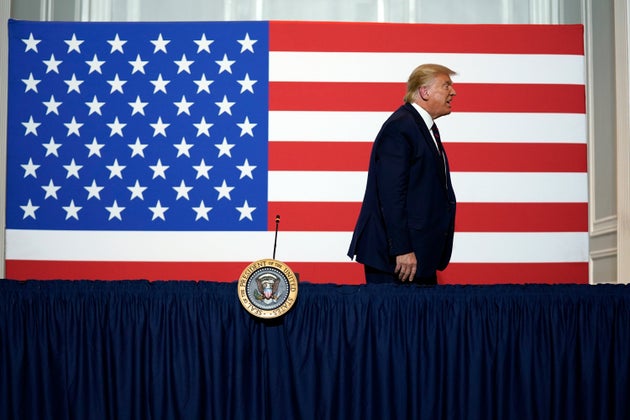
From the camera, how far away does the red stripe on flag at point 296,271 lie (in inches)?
165

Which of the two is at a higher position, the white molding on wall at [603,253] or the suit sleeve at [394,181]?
the suit sleeve at [394,181]

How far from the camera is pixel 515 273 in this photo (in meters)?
4.22

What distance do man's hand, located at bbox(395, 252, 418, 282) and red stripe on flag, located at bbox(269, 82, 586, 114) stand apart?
2.06m

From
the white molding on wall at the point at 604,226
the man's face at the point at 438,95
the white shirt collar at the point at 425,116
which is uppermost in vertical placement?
the man's face at the point at 438,95

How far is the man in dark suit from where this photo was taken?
7.94 feet

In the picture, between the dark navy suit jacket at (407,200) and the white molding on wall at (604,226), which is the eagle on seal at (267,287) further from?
the white molding on wall at (604,226)

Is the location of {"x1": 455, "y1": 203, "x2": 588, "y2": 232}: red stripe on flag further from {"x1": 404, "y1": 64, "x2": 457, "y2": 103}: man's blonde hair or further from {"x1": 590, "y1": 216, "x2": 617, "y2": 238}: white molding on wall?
{"x1": 404, "y1": 64, "x2": 457, "y2": 103}: man's blonde hair

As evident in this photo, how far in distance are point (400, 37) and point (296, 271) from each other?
1.44 meters

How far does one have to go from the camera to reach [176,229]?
168 inches

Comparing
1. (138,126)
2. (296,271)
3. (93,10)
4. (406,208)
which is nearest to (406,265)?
(406,208)

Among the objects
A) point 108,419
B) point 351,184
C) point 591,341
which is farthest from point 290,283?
point 351,184

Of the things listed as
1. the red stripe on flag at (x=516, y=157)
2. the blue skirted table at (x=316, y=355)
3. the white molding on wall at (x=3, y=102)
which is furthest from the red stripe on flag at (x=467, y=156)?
the blue skirted table at (x=316, y=355)

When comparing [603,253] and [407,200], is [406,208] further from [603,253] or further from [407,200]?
[603,253]

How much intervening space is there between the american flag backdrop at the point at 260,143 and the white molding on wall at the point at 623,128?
1.12 feet
